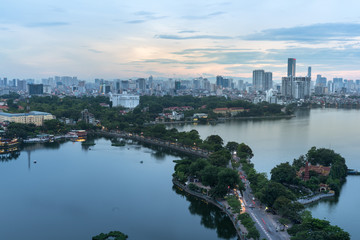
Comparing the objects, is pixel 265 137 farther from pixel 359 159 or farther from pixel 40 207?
pixel 40 207

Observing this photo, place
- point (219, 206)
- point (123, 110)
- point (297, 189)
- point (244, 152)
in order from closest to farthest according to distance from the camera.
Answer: point (219, 206) → point (297, 189) → point (244, 152) → point (123, 110)

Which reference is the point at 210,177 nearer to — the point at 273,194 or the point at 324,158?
the point at 273,194

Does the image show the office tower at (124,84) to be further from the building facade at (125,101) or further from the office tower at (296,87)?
the building facade at (125,101)

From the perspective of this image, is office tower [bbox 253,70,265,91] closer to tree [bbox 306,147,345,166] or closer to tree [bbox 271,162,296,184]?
tree [bbox 306,147,345,166]

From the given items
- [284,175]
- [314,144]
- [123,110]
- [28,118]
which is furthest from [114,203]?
[123,110]

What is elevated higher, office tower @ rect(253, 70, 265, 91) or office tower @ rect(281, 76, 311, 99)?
office tower @ rect(253, 70, 265, 91)

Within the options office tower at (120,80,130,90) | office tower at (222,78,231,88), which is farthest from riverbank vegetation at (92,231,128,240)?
office tower at (222,78,231,88)
